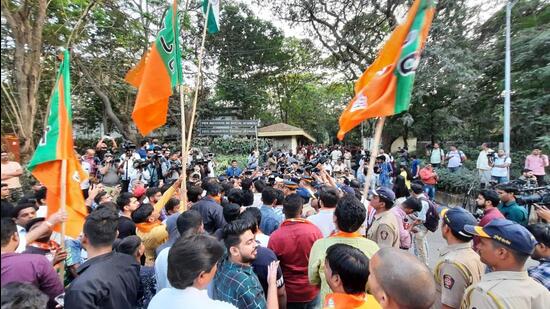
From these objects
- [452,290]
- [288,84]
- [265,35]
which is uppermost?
[265,35]

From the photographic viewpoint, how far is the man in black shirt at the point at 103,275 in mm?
Result: 2014

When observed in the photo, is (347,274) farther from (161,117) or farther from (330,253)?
(161,117)

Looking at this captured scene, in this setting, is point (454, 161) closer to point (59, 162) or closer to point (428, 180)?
point (428, 180)

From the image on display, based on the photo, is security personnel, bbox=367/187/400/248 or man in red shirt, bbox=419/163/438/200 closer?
security personnel, bbox=367/187/400/248

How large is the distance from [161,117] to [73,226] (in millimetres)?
1484

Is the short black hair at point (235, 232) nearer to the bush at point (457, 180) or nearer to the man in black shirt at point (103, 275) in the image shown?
the man in black shirt at point (103, 275)

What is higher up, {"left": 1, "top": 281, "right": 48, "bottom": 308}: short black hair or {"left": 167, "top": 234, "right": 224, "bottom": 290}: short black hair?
{"left": 167, "top": 234, "right": 224, "bottom": 290}: short black hair

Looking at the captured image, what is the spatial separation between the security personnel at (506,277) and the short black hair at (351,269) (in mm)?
736

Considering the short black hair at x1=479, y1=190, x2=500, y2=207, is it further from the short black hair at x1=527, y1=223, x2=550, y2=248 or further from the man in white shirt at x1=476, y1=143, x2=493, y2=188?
the man in white shirt at x1=476, y1=143, x2=493, y2=188

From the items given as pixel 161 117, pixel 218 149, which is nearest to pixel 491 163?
pixel 161 117

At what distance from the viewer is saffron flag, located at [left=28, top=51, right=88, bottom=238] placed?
8.62 feet

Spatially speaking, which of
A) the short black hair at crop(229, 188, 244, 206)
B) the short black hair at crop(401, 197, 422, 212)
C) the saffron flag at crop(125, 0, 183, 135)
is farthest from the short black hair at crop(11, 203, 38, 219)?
the short black hair at crop(401, 197, 422, 212)

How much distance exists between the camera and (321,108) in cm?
3581

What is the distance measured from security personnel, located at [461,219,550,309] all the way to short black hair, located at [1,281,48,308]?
2375mm
